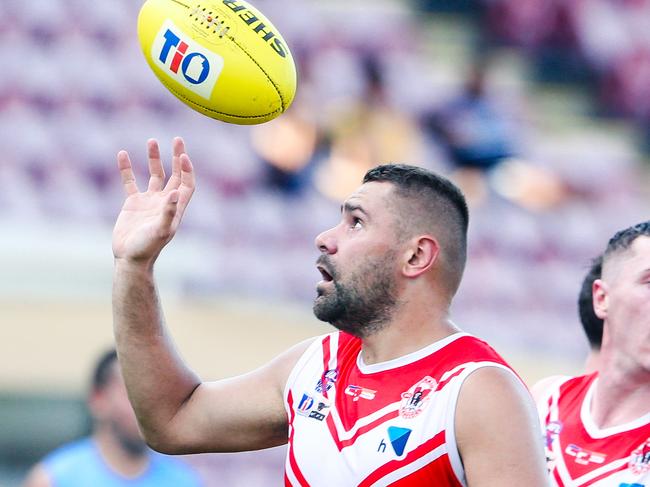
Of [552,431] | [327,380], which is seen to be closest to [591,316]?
[552,431]

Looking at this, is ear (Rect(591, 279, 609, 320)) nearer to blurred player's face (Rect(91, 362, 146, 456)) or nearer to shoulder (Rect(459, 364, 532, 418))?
shoulder (Rect(459, 364, 532, 418))

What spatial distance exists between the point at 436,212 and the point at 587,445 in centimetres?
88

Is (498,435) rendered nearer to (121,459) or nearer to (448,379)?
(448,379)

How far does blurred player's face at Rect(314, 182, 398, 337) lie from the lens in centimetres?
387

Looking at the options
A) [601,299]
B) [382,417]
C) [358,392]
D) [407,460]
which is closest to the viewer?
[407,460]

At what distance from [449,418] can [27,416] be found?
6407 mm

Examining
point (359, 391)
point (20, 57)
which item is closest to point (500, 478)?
point (359, 391)

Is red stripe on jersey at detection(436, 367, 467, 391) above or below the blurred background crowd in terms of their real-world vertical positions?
below

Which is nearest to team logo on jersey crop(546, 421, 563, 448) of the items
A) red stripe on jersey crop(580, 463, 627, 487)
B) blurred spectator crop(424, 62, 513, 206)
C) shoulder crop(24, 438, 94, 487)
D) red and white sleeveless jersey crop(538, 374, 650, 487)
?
red and white sleeveless jersey crop(538, 374, 650, 487)

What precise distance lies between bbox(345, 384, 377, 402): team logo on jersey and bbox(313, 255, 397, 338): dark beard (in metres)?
0.16

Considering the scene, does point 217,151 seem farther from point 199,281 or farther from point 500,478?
point 500,478

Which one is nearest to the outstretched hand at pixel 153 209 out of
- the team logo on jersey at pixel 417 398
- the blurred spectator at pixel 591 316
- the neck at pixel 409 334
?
Result: the neck at pixel 409 334

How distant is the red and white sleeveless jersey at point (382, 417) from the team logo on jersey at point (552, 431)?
63 cm

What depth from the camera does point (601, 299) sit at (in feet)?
14.1
